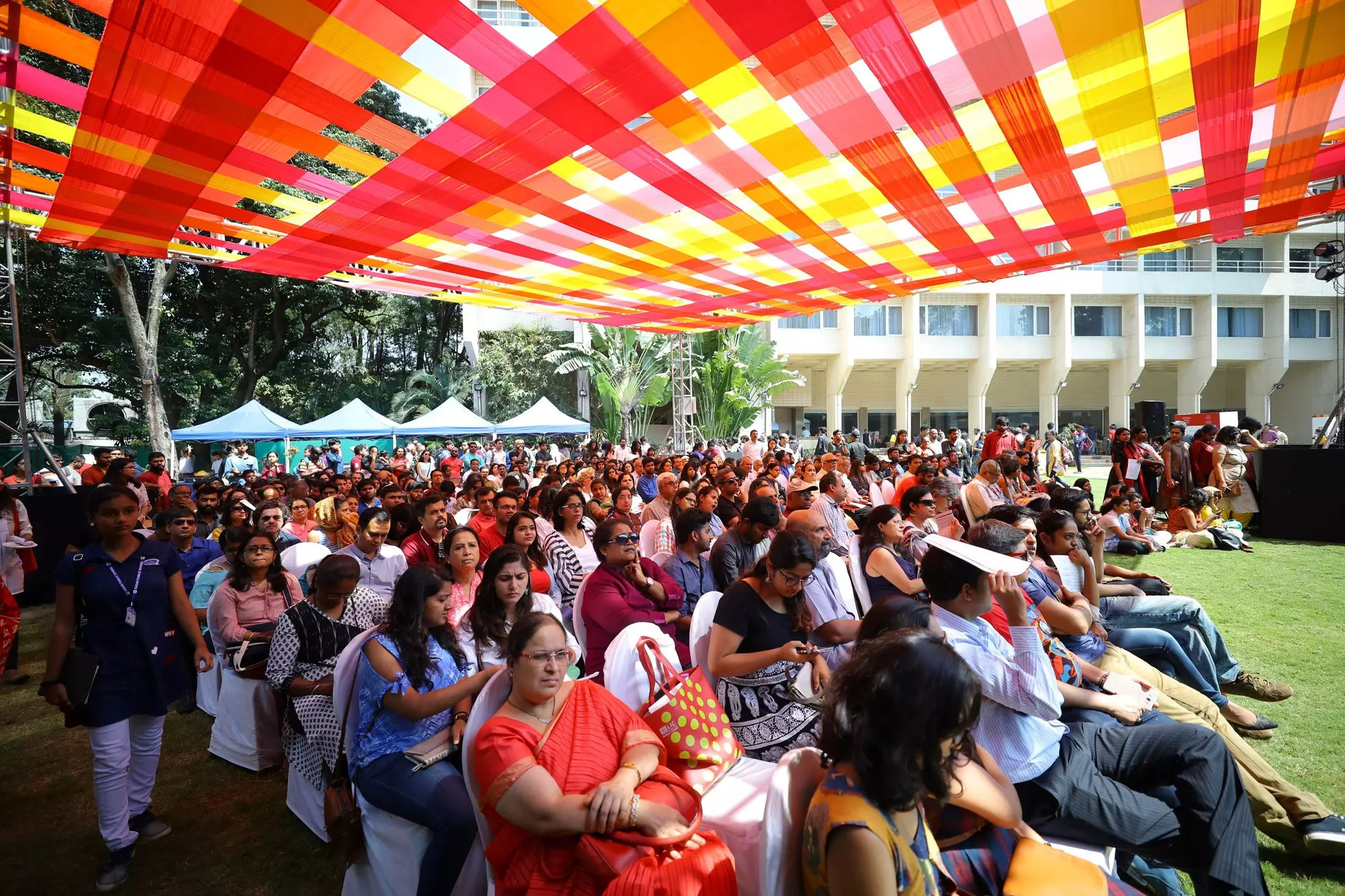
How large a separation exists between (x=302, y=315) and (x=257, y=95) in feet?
85.3

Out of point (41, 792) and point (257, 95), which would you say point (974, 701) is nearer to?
point (257, 95)

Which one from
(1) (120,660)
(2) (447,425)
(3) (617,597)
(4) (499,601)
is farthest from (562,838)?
(2) (447,425)

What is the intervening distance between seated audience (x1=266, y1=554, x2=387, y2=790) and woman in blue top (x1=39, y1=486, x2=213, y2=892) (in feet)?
1.66

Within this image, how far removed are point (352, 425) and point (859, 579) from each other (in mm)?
18952

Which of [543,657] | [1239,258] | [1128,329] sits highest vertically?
[1239,258]

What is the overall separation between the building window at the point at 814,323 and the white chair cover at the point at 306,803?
27067 mm

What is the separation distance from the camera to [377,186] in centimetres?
478

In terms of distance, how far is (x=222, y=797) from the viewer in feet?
12.0

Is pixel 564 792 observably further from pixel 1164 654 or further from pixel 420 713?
pixel 1164 654

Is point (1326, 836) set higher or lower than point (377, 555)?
lower

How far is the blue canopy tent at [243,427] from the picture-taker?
1745 centimetres

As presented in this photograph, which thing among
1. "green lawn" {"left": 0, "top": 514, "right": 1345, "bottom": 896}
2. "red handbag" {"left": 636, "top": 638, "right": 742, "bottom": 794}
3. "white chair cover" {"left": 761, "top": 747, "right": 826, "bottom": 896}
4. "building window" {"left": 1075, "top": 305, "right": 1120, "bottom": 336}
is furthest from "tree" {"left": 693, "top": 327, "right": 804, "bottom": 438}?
"white chair cover" {"left": 761, "top": 747, "right": 826, "bottom": 896}

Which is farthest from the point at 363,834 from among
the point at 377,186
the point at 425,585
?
the point at 377,186

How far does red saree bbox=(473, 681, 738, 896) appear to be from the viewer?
1.78m
